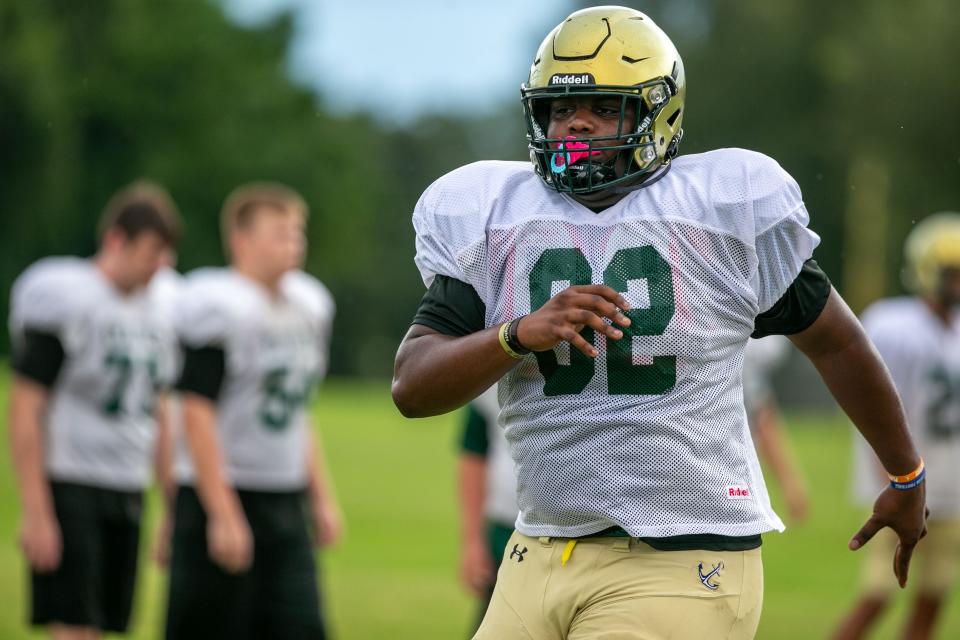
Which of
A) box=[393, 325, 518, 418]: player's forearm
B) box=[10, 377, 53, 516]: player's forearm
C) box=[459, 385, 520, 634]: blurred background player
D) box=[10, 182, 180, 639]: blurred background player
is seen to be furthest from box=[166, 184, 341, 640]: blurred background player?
A: box=[393, 325, 518, 418]: player's forearm

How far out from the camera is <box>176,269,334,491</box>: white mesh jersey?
6.30 m

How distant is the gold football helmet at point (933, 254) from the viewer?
7426mm

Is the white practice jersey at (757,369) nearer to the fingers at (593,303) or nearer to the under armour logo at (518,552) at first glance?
the under armour logo at (518,552)

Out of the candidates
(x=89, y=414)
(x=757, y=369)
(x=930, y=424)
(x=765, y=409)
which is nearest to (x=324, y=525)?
(x=89, y=414)

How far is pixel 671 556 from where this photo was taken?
3027mm

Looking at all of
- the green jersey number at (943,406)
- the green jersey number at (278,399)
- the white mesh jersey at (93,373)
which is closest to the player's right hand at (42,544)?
the white mesh jersey at (93,373)

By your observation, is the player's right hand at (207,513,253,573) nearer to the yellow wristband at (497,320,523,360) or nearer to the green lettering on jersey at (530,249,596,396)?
the green lettering on jersey at (530,249,596,396)

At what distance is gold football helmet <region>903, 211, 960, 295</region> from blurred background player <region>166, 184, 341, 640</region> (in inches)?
126

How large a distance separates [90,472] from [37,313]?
723 mm

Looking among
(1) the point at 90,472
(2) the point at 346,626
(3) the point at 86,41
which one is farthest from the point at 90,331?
(3) the point at 86,41

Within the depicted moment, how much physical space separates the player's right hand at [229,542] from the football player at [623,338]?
299 centimetres

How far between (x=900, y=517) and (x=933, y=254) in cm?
447

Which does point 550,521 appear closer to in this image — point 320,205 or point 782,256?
point 782,256

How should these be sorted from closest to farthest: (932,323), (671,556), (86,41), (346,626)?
(671,556) → (932,323) → (346,626) → (86,41)
